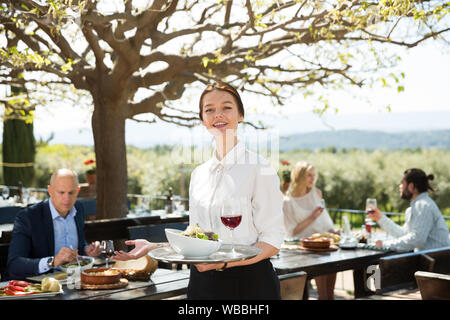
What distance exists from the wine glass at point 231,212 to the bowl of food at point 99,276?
148 centimetres

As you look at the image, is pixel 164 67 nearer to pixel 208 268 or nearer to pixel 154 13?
pixel 154 13

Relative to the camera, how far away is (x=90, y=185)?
10.2 m

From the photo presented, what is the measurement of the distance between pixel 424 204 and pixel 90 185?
673 cm

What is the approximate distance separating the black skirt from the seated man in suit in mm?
1933

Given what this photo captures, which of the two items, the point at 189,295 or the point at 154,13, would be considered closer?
the point at 189,295

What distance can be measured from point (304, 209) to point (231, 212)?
431 cm

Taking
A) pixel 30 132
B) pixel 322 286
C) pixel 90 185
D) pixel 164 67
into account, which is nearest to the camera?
pixel 322 286

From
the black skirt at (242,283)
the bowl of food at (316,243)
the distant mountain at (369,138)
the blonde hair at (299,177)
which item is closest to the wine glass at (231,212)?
the black skirt at (242,283)

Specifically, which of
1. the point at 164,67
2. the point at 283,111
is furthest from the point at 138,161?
the point at 164,67

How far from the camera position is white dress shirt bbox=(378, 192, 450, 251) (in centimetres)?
488

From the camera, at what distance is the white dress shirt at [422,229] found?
16.0 ft

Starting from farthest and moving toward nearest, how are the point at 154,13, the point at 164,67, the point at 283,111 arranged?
the point at 283,111, the point at 164,67, the point at 154,13

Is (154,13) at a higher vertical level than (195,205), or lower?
higher

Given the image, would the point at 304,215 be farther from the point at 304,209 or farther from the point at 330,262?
the point at 330,262
